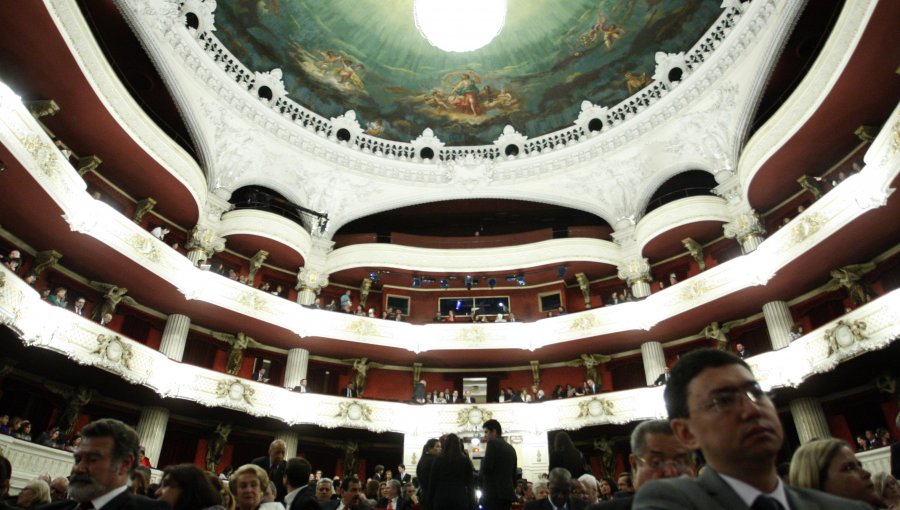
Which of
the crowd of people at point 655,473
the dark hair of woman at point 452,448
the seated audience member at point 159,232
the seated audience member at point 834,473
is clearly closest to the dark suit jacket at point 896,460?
the crowd of people at point 655,473

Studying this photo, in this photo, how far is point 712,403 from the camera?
84.3 inches

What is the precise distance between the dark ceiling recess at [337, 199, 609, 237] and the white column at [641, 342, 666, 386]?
7.60 m

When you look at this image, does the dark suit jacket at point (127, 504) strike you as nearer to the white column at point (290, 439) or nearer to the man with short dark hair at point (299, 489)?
the man with short dark hair at point (299, 489)

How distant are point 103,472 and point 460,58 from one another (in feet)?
82.7

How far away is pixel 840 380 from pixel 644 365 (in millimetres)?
7036

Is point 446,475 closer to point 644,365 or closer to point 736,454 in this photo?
point 736,454

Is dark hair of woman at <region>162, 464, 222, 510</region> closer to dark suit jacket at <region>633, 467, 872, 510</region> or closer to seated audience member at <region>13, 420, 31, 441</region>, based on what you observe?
dark suit jacket at <region>633, 467, 872, 510</region>

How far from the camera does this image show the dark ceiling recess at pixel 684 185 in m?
25.0

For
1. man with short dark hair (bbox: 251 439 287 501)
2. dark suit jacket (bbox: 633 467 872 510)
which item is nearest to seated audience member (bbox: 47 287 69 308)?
man with short dark hair (bbox: 251 439 287 501)

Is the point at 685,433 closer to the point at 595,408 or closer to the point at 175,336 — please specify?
the point at 595,408

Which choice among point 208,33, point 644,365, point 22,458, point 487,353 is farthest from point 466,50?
point 22,458

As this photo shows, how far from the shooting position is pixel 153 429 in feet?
61.9

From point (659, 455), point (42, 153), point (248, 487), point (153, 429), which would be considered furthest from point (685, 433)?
point (153, 429)

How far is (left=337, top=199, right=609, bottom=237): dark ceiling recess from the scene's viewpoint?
2884 centimetres
